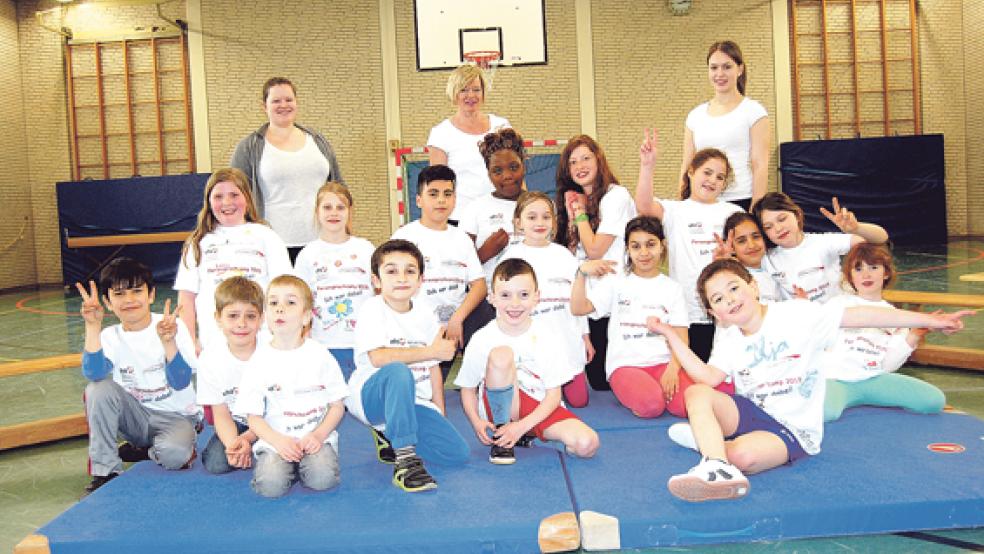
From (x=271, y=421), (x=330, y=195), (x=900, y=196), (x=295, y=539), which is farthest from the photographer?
(x=900, y=196)

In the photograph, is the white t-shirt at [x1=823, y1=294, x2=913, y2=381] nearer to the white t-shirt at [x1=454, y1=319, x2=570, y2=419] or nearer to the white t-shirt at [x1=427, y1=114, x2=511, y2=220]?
the white t-shirt at [x1=454, y1=319, x2=570, y2=419]

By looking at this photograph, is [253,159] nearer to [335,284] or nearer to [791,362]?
[335,284]

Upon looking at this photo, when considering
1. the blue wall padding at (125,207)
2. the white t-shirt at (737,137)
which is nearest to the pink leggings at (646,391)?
the white t-shirt at (737,137)

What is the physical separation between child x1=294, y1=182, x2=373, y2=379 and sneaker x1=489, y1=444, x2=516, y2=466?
1091 mm

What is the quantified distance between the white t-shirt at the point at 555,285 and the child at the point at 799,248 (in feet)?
3.44

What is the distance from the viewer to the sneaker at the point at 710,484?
103 inches

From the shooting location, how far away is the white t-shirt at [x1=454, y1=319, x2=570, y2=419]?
11.0 ft

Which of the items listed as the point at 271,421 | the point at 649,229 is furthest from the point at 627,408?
the point at 271,421

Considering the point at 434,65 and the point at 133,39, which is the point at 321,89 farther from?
the point at 133,39

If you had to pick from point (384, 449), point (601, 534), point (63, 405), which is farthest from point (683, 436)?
point (63, 405)

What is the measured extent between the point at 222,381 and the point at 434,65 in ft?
35.5

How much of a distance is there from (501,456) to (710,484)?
923 millimetres

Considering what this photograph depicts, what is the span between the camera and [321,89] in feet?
45.5

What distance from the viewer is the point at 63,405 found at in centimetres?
501
